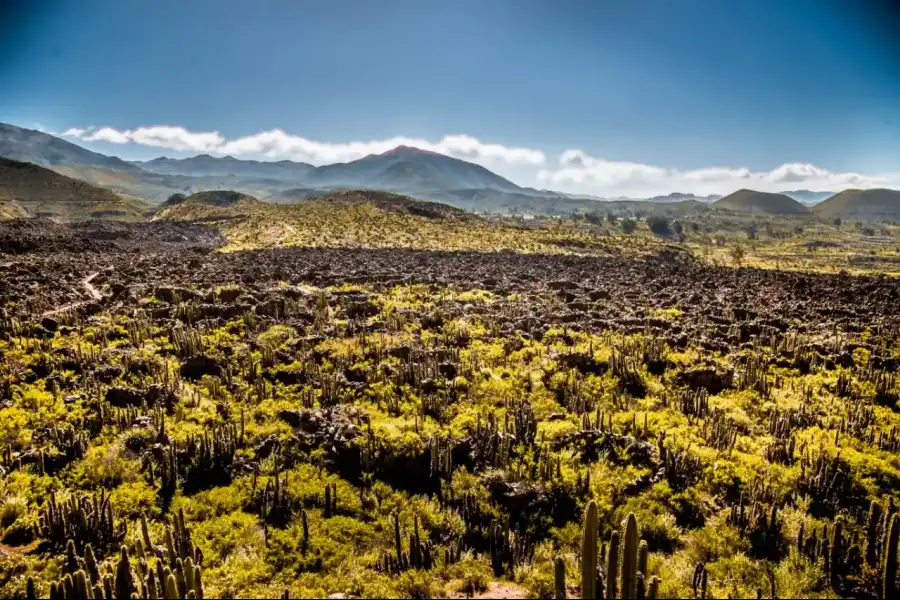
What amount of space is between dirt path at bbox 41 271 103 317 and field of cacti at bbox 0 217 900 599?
42cm

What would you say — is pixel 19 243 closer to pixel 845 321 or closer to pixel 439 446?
pixel 439 446

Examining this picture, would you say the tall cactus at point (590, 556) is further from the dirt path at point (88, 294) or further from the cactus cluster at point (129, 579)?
the dirt path at point (88, 294)

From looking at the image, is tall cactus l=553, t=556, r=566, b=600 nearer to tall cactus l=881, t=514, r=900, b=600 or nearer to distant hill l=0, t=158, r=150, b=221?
tall cactus l=881, t=514, r=900, b=600

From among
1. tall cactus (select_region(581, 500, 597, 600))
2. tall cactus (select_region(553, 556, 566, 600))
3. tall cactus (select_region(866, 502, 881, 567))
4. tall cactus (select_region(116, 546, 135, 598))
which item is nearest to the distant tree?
tall cactus (select_region(866, 502, 881, 567))

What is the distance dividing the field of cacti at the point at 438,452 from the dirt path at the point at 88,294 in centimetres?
42

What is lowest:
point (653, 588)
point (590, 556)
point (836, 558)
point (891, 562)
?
point (836, 558)

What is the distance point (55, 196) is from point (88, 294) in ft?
521

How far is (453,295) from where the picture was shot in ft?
112

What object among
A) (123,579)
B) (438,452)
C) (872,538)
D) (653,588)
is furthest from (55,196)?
(872,538)

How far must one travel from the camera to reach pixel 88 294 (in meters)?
29.6

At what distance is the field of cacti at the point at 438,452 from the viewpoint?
8.95 metres

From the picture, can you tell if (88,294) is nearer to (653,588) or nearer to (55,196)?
(653,588)

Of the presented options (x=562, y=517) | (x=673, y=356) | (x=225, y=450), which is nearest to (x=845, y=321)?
(x=673, y=356)

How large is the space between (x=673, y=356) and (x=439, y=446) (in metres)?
12.9
